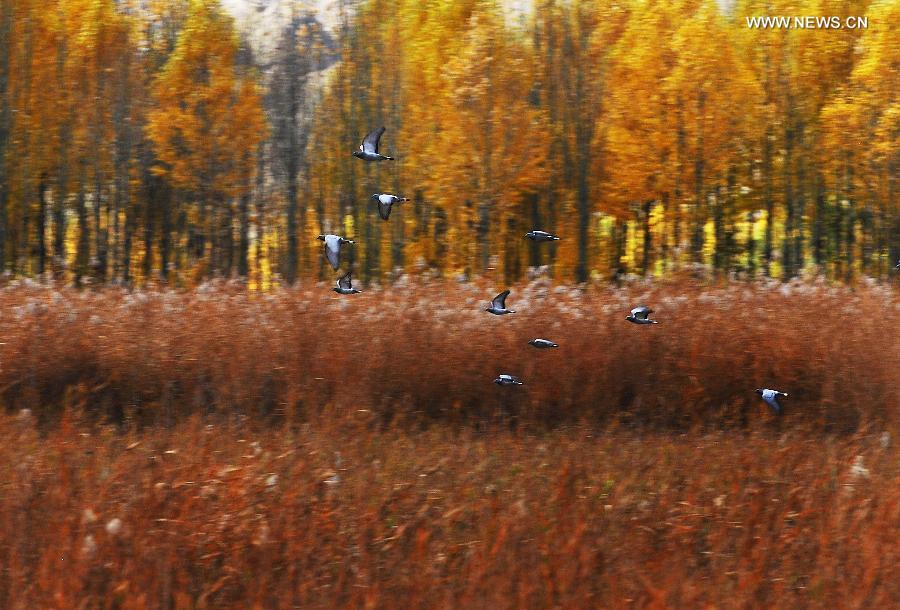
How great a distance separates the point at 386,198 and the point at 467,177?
11.9 m

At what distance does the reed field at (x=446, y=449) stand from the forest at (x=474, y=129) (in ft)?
29.5

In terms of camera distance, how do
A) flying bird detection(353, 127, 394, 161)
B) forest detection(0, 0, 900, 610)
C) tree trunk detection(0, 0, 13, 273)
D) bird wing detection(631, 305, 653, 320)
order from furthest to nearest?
tree trunk detection(0, 0, 13, 273) < bird wing detection(631, 305, 653, 320) < flying bird detection(353, 127, 394, 161) < forest detection(0, 0, 900, 610)

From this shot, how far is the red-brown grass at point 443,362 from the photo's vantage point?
934 centimetres

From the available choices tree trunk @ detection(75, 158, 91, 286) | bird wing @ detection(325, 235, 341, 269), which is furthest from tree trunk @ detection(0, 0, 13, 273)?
bird wing @ detection(325, 235, 341, 269)

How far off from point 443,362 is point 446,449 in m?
1.58

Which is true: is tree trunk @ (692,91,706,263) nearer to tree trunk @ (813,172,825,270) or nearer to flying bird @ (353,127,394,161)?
tree trunk @ (813,172,825,270)

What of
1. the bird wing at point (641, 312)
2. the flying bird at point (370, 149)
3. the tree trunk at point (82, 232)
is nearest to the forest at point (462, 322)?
the bird wing at point (641, 312)

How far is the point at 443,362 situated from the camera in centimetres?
963

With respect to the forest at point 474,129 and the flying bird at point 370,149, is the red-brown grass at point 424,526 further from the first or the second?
Answer: the forest at point 474,129

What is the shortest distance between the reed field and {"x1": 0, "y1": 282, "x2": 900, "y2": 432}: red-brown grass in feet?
0.08

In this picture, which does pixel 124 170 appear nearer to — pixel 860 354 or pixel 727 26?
pixel 727 26

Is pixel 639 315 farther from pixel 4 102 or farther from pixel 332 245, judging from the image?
pixel 4 102

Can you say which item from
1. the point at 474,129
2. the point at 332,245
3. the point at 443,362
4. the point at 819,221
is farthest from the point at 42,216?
the point at 332,245

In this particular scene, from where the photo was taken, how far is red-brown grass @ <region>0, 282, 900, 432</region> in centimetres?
934
